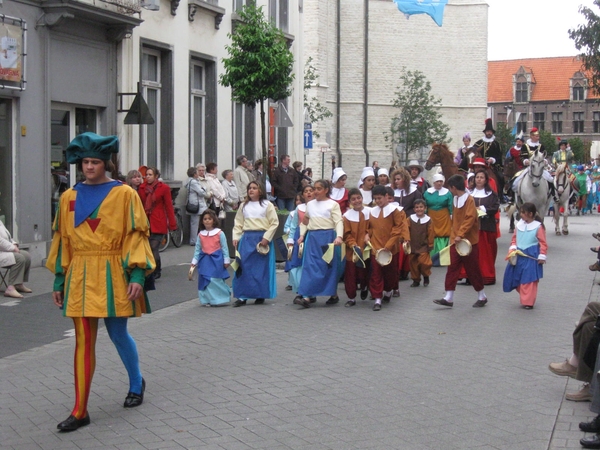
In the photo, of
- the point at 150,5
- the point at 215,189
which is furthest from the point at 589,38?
the point at 150,5

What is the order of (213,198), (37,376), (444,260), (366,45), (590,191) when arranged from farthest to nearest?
(366,45), (590,191), (213,198), (444,260), (37,376)

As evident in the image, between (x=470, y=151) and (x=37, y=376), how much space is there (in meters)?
14.9

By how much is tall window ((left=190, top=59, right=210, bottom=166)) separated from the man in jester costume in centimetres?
1571

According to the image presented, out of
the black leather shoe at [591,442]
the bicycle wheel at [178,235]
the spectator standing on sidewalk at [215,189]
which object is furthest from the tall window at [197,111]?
the black leather shoe at [591,442]

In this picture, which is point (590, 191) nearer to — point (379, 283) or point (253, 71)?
point (253, 71)

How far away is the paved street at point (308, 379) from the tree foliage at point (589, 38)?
118 ft

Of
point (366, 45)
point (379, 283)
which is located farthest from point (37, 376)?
point (366, 45)

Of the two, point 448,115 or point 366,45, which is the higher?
point 366,45

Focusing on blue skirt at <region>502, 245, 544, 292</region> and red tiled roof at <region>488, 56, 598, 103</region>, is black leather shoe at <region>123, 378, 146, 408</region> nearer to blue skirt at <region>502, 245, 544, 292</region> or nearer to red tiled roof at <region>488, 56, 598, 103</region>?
blue skirt at <region>502, 245, 544, 292</region>

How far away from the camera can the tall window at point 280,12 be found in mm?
26522

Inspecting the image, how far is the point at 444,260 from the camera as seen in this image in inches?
541

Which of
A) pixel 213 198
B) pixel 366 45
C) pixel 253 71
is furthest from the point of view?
pixel 366 45

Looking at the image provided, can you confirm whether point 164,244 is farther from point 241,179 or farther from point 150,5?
point 150,5

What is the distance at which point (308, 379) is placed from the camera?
758 centimetres
